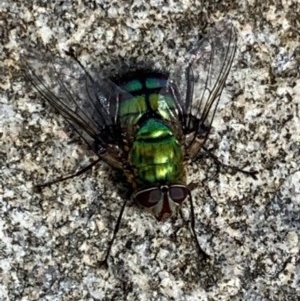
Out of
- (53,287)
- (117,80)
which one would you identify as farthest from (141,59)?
(53,287)

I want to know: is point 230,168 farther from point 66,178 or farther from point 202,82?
point 66,178

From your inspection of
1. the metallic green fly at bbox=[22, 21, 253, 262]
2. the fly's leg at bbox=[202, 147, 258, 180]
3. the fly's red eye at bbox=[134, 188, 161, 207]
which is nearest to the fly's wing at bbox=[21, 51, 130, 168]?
the metallic green fly at bbox=[22, 21, 253, 262]

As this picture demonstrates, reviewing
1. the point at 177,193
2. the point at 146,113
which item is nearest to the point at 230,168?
the point at 177,193

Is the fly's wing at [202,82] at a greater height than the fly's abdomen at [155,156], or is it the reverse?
the fly's wing at [202,82]

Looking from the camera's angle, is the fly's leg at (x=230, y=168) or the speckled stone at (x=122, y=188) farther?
the fly's leg at (x=230, y=168)

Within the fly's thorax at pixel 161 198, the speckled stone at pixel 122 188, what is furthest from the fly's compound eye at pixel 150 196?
the speckled stone at pixel 122 188

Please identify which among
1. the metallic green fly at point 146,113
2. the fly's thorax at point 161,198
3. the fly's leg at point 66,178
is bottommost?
the fly's thorax at point 161,198

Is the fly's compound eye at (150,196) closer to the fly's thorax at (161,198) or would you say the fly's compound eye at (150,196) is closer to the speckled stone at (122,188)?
the fly's thorax at (161,198)
